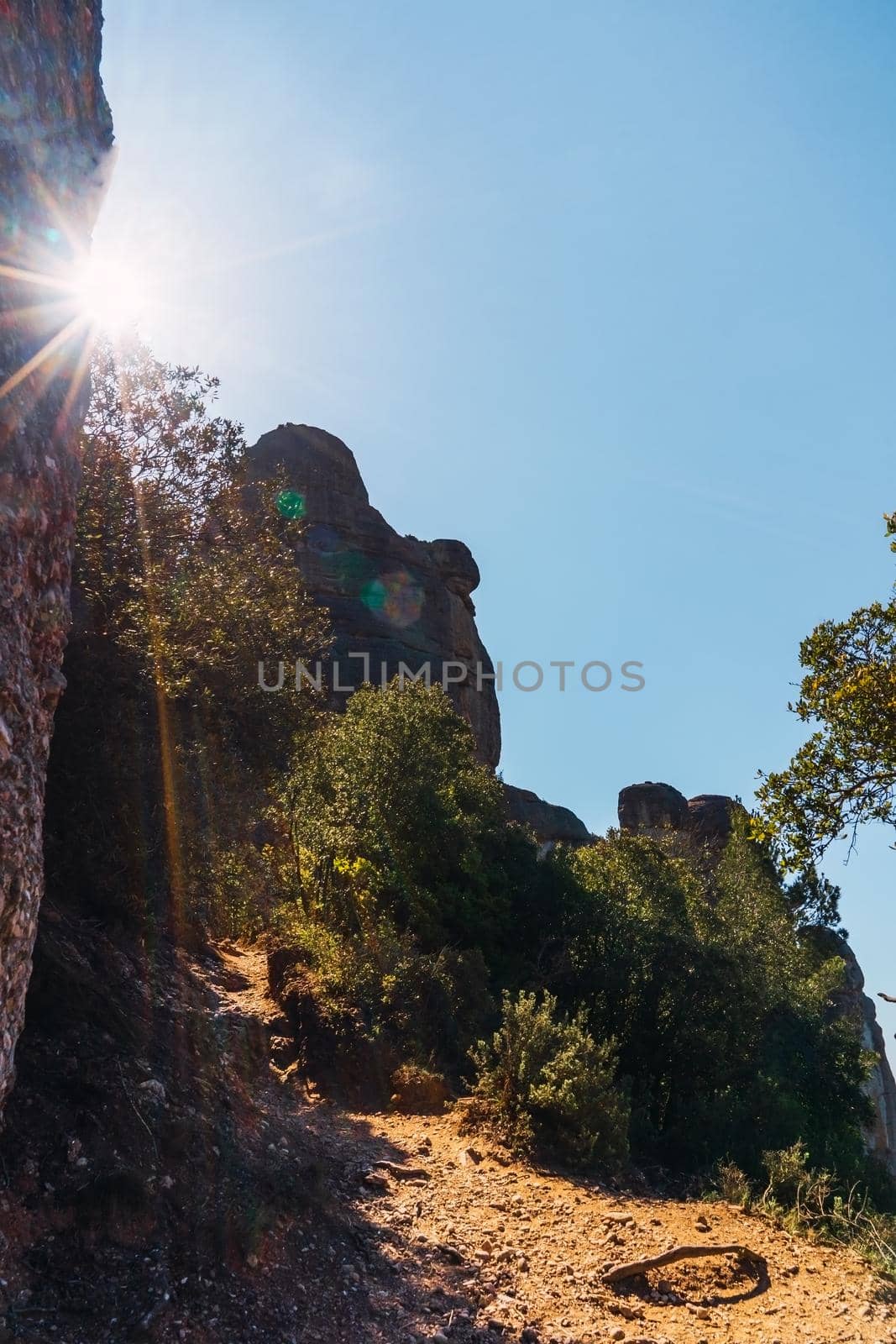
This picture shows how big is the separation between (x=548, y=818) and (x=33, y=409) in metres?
47.5

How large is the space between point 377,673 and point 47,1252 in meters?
41.0

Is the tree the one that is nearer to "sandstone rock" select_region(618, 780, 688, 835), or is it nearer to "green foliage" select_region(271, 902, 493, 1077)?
"green foliage" select_region(271, 902, 493, 1077)

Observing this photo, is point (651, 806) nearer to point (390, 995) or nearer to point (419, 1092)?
point (390, 995)

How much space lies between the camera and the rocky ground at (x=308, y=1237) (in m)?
5.57

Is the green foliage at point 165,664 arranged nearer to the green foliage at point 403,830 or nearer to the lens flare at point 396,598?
the green foliage at point 403,830

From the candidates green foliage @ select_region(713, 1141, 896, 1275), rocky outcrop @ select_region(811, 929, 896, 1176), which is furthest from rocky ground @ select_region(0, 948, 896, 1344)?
rocky outcrop @ select_region(811, 929, 896, 1176)

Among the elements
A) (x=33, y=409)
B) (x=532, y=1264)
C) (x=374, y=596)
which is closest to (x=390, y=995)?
(x=532, y=1264)

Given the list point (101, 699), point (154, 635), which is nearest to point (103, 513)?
point (154, 635)

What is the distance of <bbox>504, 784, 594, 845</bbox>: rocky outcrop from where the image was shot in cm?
5019

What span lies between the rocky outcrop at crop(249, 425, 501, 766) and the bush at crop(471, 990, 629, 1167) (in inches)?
1314

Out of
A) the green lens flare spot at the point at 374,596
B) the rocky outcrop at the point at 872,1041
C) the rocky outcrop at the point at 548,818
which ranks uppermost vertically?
the green lens flare spot at the point at 374,596

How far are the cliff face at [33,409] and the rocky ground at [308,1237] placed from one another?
1.27 m

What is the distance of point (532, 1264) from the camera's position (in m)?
7.62

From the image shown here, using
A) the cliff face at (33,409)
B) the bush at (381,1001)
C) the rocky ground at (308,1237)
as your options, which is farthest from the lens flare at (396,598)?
the cliff face at (33,409)
